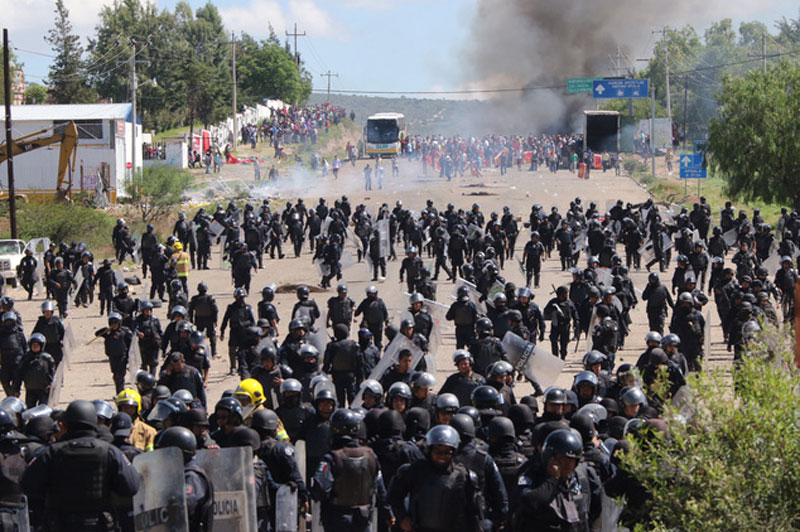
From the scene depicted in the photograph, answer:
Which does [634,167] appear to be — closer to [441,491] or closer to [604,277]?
[604,277]

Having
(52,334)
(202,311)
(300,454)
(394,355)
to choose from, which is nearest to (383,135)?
(202,311)

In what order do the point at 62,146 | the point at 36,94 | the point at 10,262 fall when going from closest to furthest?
the point at 10,262 → the point at 62,146 → the point at 36,94

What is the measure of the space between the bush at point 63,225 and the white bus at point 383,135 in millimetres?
27080

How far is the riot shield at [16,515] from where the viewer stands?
7.05 m

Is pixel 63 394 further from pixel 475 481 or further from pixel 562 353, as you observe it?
pixel 475 481

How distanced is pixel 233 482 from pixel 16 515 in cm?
143

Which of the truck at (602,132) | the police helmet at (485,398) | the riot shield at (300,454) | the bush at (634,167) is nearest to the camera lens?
the riot shield at (300,454)

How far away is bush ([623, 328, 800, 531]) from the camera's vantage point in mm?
5297

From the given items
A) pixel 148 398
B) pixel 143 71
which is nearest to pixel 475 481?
pixel 148 398

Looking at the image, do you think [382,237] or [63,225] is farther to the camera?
[63,225]

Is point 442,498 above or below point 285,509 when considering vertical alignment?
above

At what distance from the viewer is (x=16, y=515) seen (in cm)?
709

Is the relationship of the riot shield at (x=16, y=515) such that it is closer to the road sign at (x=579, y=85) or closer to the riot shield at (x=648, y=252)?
the riot shield at (x=648, y=252)

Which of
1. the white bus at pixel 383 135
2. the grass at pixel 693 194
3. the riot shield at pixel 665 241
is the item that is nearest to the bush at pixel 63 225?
the riot shield at pixel 665 241
